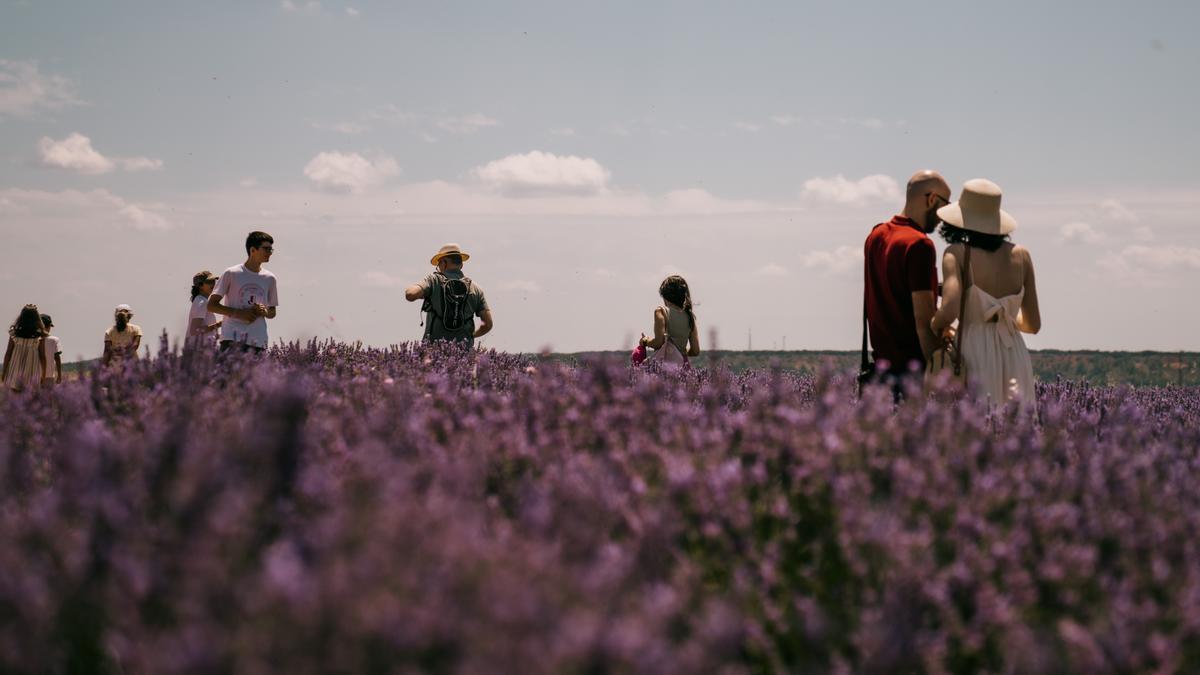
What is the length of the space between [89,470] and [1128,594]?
93.2 inches

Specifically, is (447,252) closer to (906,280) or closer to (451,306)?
(451,306)

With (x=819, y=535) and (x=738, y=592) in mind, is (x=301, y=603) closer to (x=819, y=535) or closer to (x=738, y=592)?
(x=738, y=592)

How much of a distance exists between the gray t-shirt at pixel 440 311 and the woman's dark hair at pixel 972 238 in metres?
4.72

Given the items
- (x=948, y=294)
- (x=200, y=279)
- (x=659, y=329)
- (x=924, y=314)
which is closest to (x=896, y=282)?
(x=924, y=314)

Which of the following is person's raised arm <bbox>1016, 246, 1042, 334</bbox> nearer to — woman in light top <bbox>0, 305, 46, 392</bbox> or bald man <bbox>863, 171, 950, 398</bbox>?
bald man <bbox>863, 171, 950, 398</bbox>

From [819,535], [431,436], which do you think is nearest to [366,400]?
[431,436]

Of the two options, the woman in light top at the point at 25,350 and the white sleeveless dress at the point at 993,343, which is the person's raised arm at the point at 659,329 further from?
the woman in light top at the point at 25,350

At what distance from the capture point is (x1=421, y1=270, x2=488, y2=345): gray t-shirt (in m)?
9.44

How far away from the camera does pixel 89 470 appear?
98.1 inches

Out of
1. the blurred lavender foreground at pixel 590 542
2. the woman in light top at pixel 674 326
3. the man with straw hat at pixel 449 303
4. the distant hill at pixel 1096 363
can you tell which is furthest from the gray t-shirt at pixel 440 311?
the distant hill at pixel 1096 363

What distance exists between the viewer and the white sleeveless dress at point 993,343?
18.6 ft

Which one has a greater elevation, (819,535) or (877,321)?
(877,321)

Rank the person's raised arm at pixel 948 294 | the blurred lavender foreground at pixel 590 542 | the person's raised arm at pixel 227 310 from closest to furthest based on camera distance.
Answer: the blurred lavender foreground at pixel 590 542
the person's raised arm at pixel 948 294
the person's raised arm at pixel 227 310

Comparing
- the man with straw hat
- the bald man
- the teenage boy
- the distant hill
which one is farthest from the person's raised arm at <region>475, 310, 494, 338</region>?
the distant hill
